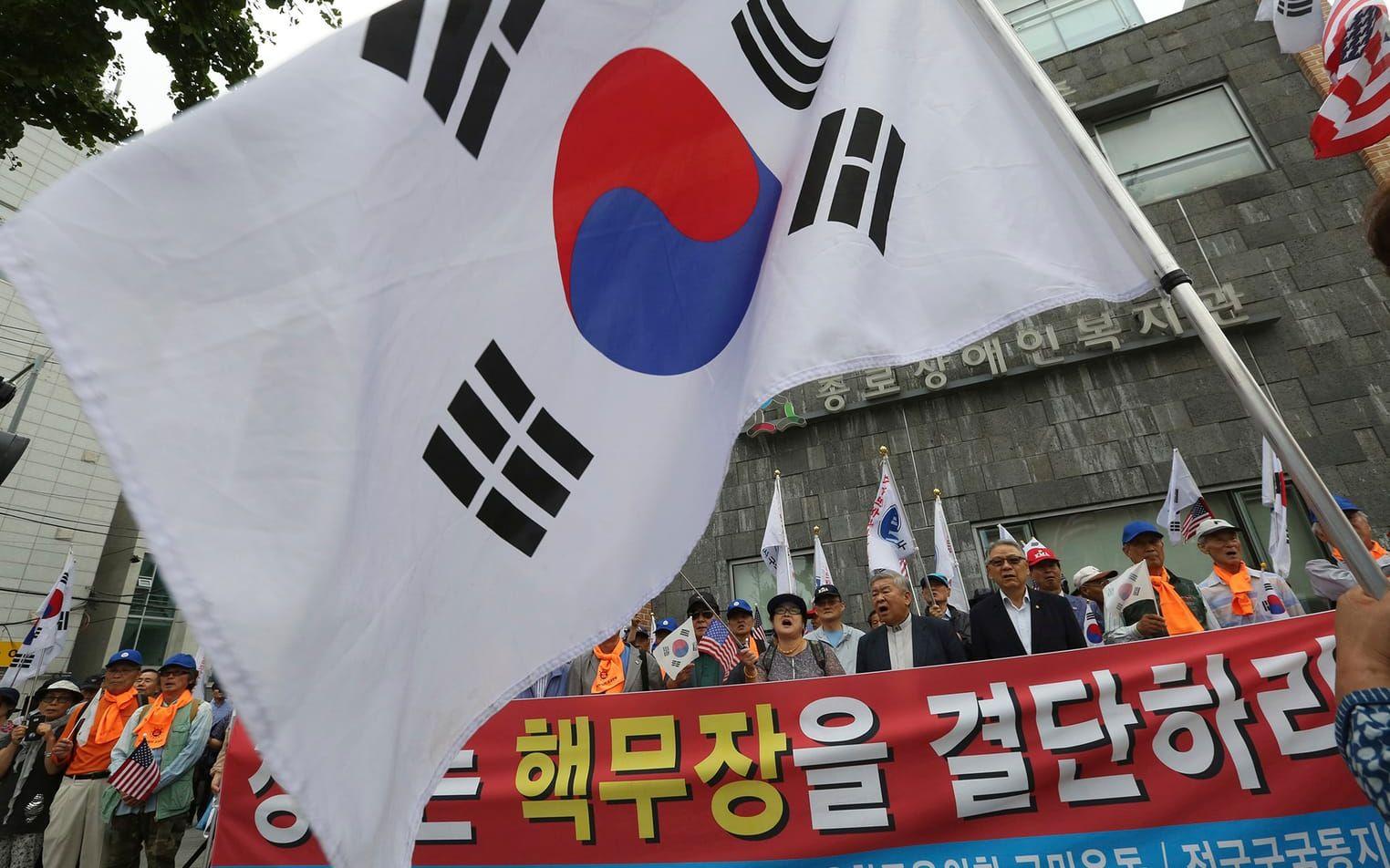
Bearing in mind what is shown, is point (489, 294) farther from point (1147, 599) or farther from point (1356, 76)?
point (1356, 76)

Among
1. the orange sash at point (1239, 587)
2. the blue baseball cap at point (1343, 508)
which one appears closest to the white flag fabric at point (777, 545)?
the orange sash at point (1239, 587)

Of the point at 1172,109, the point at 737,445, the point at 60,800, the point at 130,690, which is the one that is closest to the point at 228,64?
the point at 130,690

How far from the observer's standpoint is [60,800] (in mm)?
5484

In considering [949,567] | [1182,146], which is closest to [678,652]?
[949,567]

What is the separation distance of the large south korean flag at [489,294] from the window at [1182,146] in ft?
32.6

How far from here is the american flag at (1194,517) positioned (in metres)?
5.99

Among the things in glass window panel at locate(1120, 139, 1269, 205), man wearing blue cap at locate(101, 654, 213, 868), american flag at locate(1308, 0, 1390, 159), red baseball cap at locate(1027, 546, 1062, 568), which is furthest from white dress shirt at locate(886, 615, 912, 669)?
glass window panel at locate(1120, 139, 1269, 205)

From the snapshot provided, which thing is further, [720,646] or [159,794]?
[159,794]

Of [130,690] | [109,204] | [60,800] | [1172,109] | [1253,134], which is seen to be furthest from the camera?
[1172,109]

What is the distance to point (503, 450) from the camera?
1607 millimetres

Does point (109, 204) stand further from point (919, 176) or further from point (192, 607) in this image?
point (919, 176)

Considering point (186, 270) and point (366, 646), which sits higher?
point (186, 270)

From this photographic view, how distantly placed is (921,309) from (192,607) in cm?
177

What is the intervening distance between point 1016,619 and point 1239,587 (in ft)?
4.96
